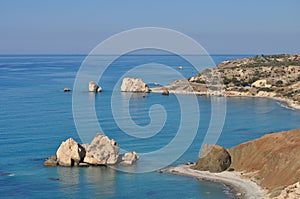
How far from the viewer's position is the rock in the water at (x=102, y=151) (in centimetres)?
5981

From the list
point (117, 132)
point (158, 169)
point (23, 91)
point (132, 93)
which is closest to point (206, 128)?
point (117, 132)

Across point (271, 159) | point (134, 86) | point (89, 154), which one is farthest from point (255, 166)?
point (134, 86)

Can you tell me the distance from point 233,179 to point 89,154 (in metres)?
17.4

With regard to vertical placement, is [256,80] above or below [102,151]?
above

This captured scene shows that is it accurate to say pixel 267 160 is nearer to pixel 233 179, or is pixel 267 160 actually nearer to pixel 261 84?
pixel 233 179

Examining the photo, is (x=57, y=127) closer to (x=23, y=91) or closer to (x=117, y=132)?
(x=117, y=132)

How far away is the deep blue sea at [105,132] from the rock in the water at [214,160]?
13.5 feet

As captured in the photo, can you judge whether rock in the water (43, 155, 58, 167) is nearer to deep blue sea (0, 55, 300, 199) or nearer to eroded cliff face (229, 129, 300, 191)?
deep blue sea (0, 55, 300, 199)

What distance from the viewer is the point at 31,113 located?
10156 cm

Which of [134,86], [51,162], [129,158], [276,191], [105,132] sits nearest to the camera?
[276,191]

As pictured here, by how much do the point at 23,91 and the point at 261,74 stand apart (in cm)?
7313

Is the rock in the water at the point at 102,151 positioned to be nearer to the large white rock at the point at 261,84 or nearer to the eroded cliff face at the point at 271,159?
the eroded cliff face at the point at 271,159

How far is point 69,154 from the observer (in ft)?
196

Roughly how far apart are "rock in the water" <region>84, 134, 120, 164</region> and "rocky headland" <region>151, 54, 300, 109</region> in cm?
7410
